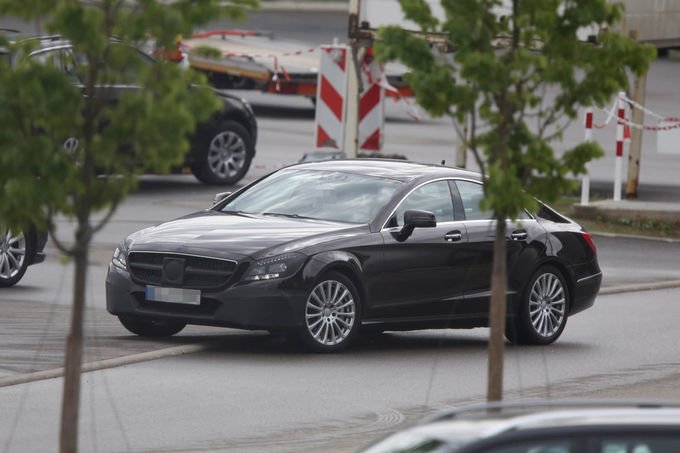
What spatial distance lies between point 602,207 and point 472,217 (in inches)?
376

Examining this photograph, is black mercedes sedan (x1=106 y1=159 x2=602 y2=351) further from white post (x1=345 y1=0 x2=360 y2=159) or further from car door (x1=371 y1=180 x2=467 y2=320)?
white post (x1=345 y1=0 x2=360 y2=159)

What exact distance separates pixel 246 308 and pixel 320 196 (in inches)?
63.2

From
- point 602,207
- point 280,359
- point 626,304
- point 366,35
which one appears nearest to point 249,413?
point 280,359

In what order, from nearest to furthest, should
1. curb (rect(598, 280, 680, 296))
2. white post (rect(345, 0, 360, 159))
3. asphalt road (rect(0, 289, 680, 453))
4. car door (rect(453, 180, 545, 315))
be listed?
asphalt road (rect(0, 289, 680, 453)) < car door (rect(453, 180, 545, 315)) < curb (rect(598, 280, 680, 296)) < white post (rect(345, 0, 360, 159))

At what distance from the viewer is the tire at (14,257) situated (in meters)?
15.8

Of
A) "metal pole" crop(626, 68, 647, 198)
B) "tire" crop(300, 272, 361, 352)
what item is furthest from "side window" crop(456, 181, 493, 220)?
"metal pole" crop(626, 68, 647, 198)

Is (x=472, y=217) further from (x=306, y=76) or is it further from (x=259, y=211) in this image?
(x=306, y=76)

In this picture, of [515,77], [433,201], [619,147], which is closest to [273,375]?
[433,201]

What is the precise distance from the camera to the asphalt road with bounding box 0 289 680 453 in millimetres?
9922

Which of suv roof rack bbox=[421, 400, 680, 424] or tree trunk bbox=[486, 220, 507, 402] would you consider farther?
tree trunk bbox=[486, 220, 507, 402]

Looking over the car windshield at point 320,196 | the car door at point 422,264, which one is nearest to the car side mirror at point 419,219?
the car door at point 422,264

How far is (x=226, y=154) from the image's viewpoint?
2427 cm

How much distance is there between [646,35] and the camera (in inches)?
989

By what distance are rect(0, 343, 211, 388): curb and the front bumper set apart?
30 cm
